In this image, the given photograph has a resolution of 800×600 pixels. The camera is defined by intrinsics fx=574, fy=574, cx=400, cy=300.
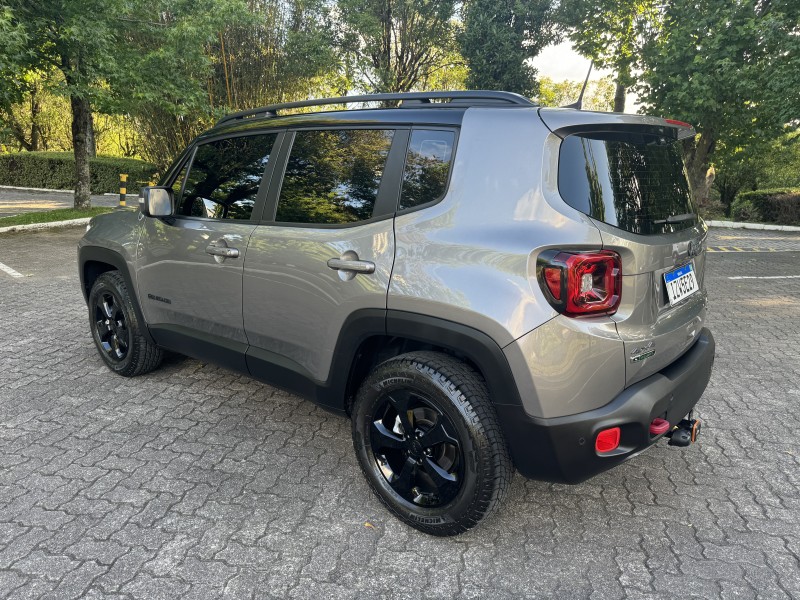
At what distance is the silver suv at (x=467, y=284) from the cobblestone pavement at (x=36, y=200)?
15.1m

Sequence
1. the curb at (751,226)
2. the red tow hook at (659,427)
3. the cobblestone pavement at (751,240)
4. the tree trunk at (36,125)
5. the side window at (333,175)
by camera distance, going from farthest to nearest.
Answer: the tree trunk at (36,125) < the curb at (751,226) < the cobblestone pavement at (751,240) < the side window at (333,175) < the red tow hook at (659,427)

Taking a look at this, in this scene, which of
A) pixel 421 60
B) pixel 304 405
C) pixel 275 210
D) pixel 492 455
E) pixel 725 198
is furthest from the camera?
pixel 725 198

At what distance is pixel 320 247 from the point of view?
106 inches

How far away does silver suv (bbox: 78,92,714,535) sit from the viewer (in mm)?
2131

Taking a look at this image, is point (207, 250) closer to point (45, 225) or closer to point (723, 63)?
point (45, 225)

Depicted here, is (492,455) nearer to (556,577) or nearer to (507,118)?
(556,577)

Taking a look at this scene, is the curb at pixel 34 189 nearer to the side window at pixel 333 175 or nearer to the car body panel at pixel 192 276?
the car body panel at pixel 192 276

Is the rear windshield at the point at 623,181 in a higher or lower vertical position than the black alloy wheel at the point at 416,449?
higher

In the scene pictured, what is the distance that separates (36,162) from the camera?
21.9 m

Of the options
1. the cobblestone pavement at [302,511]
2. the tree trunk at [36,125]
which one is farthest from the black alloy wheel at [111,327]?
the tree trunk at [36,125]

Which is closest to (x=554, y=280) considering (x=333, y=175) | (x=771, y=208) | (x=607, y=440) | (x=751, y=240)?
(x=607, y=440)

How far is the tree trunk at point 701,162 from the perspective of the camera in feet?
54.4

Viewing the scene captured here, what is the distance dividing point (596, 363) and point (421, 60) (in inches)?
814

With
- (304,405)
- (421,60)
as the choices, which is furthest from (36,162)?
(304,405)
